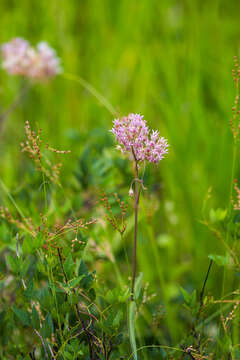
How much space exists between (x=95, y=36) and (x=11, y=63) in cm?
88

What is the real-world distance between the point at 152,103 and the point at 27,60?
695mm

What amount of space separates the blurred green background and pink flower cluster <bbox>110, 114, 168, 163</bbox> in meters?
0.37

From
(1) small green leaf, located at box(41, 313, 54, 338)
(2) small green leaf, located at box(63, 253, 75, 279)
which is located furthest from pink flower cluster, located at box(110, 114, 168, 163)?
(1) small green leaf, located at box(41, 313, 54, 338)

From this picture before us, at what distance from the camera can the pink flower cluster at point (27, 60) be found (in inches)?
69.9

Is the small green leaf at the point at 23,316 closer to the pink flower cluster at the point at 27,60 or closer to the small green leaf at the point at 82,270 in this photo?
the small green leaf at the point at 82,270

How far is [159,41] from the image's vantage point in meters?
2.38

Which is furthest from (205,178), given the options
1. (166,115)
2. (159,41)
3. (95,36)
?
(95,36)

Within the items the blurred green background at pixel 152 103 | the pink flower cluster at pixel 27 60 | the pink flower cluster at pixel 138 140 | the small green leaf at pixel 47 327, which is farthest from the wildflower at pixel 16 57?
the small green leaf at pixel 47 327

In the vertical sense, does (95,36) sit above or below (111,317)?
above

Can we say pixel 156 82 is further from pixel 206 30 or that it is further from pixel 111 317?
pixel 111 317

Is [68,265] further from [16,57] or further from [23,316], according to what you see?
[16,57]

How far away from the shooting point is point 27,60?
5.90 ft

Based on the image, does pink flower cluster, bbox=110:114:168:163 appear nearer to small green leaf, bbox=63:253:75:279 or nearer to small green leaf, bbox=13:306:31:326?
small green leaf, bbox=63:253:75:279

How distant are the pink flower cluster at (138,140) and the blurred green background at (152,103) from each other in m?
0.37
